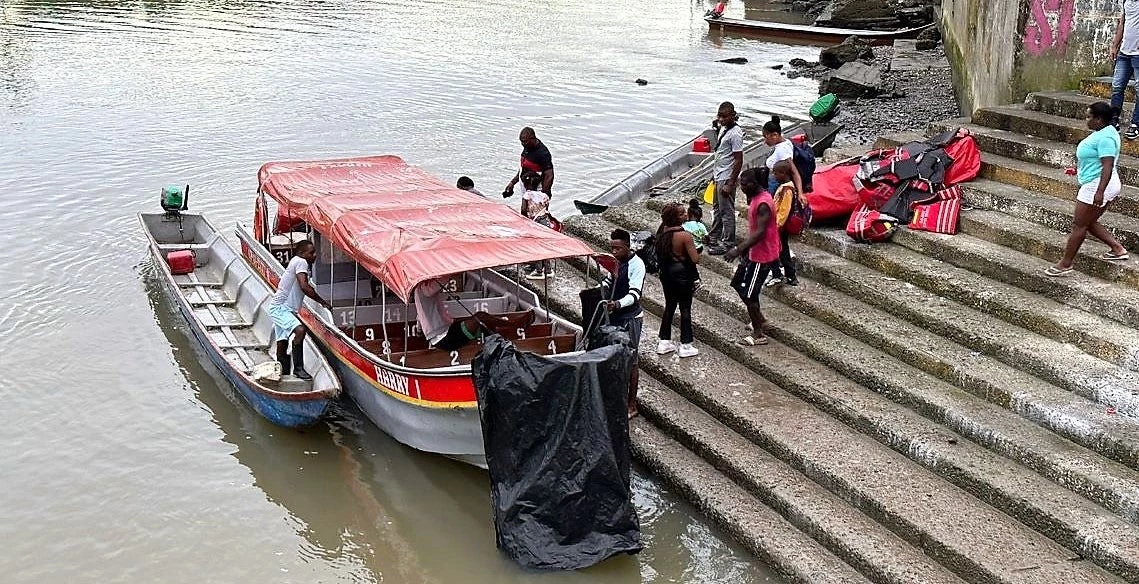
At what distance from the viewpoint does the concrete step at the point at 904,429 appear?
6.72m

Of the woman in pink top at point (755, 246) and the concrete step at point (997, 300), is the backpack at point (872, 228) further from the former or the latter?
the woman in pink top at point (755, 246)

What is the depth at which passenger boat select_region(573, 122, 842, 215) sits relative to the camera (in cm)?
1452

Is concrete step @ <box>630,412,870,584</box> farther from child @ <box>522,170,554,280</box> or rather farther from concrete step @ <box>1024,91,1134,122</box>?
concrete step @ <box>1024,91,1134,122</box>

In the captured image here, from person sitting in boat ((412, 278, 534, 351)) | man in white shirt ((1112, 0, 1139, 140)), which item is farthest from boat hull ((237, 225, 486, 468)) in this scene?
man in white shirt ((1112, 0, 1139, 140))

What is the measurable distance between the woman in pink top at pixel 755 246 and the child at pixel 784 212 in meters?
0.58

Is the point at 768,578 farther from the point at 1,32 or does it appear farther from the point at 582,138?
Answer: the point at 1,32

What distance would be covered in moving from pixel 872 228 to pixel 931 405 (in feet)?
9.06

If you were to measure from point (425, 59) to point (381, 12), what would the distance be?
1251cm

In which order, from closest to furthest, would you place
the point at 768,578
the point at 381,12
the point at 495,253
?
1. the point at 768,578
2. the point at 495,253
3. the point at 381,12

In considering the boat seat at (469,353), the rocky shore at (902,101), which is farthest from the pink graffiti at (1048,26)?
the boat seat at (469,353)

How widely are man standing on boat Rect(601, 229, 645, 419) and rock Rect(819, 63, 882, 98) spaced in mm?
15617

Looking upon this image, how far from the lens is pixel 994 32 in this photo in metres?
14.1

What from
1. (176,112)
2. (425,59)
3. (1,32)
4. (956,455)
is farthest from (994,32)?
(1,32)

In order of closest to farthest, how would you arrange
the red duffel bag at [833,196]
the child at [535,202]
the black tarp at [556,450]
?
the black tarp at [556,450] → the red duffel bag at [833,196] → the child at [535,202]
